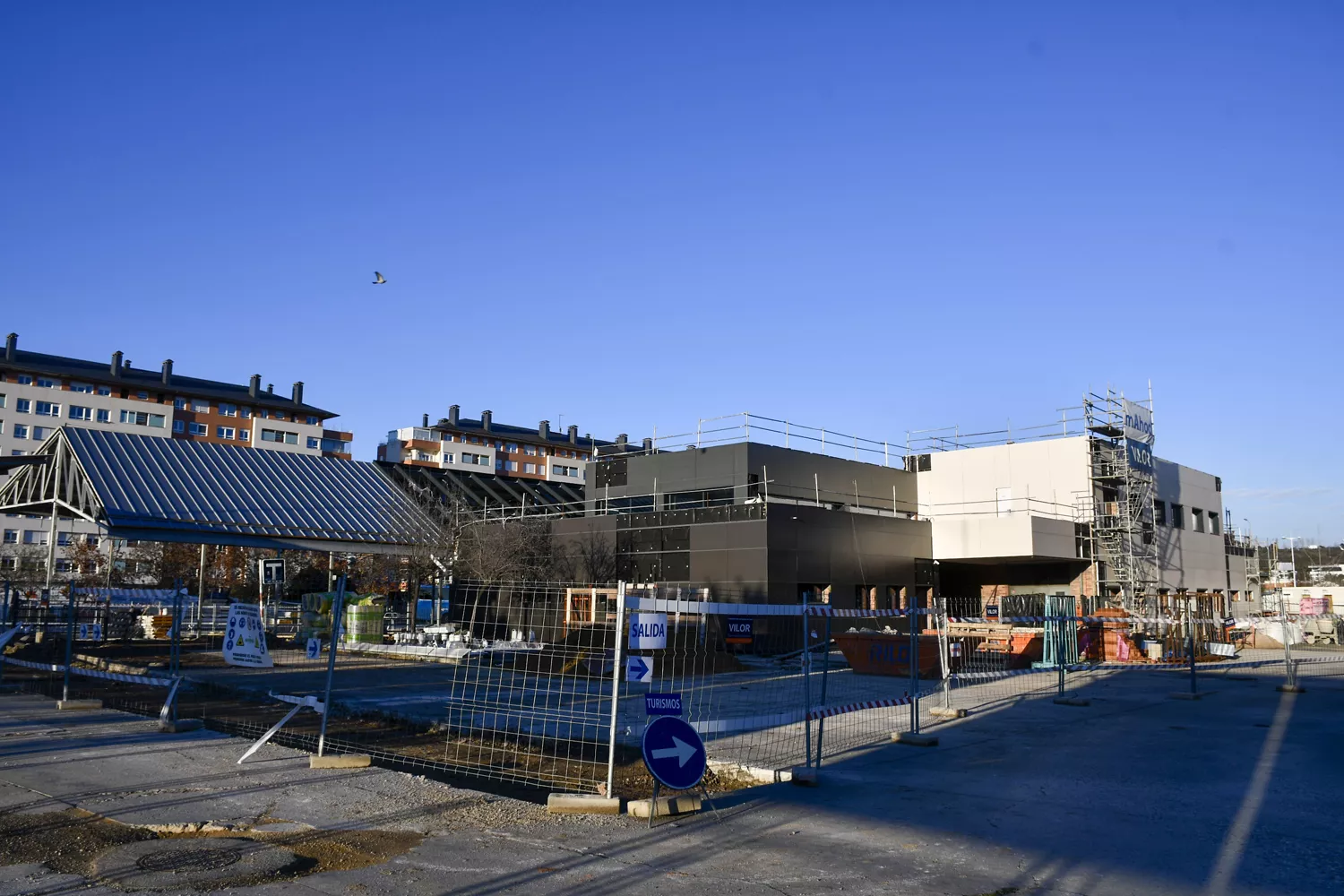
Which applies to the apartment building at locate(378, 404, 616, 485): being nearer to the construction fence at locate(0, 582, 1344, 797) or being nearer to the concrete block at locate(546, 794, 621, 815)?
the construction fence at locate(0, 582, 1344, 797)

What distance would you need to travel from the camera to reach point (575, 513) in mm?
43875

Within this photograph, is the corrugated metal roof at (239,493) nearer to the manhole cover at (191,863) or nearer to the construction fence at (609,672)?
the construction fence at (609,672)

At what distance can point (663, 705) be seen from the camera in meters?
A: 8.70

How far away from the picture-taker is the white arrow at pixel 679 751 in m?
8.29

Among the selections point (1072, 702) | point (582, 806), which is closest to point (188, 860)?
point (582, 806)

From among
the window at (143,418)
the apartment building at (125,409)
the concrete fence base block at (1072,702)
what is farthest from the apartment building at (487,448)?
the concrete fence base block at (1072,702)

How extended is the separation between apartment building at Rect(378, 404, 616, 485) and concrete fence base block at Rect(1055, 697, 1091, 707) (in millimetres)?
104410

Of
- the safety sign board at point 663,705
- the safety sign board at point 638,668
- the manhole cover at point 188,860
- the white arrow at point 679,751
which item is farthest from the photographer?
the safety sign board at point 638,668

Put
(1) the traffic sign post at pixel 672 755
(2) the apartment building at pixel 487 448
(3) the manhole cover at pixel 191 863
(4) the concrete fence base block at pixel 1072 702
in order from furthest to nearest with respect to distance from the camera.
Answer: (2) the apartment building at pixel 487 448 → (4) the concrete fence base block at pixel 1072 702 → (1) the traffic sign post at pixel 672 755 → (3) the manhole cover at pixel 191 863

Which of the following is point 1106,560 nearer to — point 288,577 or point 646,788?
point 646,788

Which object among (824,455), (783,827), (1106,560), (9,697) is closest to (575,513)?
(824,455)

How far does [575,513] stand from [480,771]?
107 ft

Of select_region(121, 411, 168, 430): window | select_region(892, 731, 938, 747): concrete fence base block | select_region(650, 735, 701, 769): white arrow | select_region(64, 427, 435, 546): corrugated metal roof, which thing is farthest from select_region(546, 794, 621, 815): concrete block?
select_region(121, 411, 168, 430): window

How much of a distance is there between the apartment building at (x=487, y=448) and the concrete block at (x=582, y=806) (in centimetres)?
11260
